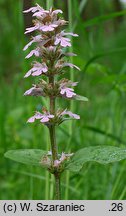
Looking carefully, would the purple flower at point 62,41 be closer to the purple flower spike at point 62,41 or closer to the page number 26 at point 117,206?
the purple flower spike at point 62,41

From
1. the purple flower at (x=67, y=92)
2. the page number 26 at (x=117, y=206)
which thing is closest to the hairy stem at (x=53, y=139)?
the purple flower at (x=67, y=92)

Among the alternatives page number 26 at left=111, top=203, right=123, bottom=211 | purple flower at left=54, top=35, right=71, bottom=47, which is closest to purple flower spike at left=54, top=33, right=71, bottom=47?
purple flower at left=54, top=35, right=71, bottom=47

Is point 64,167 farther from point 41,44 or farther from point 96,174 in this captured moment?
point 96,174

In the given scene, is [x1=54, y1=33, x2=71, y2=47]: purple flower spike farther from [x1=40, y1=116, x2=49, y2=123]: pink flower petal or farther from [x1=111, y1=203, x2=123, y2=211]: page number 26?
[x1=111, y1=203, x2=123, y2=211]: page number 26

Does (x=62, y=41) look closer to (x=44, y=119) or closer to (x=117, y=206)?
(x=44, y=119)

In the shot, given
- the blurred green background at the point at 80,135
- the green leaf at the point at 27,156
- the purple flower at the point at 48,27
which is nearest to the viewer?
the purple flower at the point at 48,27

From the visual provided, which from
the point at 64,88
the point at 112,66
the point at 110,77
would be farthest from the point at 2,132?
the point at 112,66

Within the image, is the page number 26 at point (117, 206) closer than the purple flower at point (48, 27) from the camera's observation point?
No

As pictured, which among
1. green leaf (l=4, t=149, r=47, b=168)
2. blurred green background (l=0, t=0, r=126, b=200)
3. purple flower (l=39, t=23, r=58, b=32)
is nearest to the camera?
purple flower (l=39, t=23, r=58, b=32)

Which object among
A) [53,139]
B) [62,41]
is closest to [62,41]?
[62,41]
